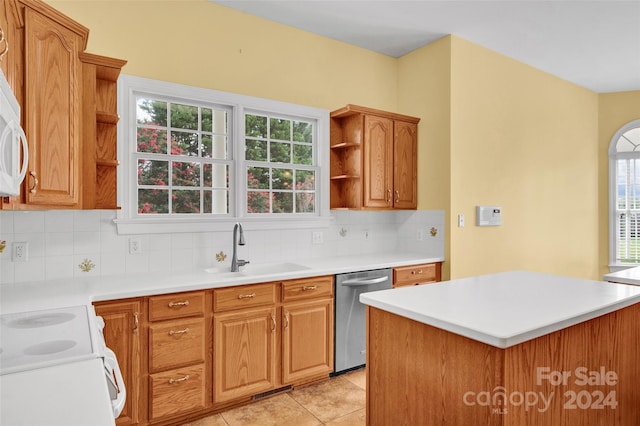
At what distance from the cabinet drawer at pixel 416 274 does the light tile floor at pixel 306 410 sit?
930 millimetres

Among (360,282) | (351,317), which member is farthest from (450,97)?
(351,317)

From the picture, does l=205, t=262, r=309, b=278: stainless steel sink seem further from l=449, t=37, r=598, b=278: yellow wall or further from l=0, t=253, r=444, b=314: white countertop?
l=449, t=37, r=598, b=278: yellow wall

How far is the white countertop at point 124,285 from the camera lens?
1880mm

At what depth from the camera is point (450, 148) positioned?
3.59 meters

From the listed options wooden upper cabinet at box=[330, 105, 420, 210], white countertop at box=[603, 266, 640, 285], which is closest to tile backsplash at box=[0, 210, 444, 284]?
wooden upper cabinet at box=[330, 105, 420, 210]

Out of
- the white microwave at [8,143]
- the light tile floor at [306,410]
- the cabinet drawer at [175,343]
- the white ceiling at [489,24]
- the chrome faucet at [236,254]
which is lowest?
the light tile floor at [306,410]

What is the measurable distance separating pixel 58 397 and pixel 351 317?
2.34m

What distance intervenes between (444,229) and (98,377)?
10.4 ft

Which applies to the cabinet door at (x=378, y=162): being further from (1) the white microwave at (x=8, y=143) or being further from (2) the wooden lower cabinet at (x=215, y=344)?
(1) the white microwave at (x=8, y=143)

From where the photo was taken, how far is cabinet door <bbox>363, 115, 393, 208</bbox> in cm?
350

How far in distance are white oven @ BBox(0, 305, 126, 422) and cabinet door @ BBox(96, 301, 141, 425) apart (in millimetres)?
457

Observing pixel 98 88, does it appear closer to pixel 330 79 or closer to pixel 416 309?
pixel 330 79

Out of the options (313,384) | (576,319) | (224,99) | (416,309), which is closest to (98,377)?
(416,309)

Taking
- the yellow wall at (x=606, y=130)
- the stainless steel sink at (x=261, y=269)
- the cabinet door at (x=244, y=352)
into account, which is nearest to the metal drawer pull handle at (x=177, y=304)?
the cabinet door at (x=244, y=352)
